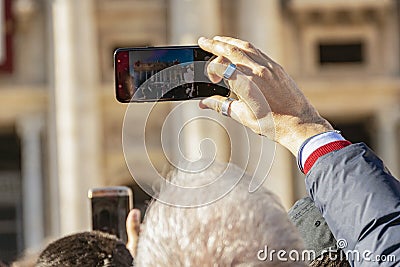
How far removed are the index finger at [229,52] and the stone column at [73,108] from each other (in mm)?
12842

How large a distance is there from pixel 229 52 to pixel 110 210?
0.94 metres

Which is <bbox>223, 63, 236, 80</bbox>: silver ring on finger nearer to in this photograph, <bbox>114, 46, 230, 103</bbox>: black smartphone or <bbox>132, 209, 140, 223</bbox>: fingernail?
<bbox>114, 46, 230, 103</bbox>: black smartphone

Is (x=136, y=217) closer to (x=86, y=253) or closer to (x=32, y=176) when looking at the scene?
(x=86, y=253)

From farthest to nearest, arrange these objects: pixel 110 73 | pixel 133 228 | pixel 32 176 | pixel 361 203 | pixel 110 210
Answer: pixel 110 73 → pixel 32 176 → pixel 110 210 → pixel 133 228 → pixel 361 203

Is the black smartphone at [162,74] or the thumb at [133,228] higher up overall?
the black smartphone at [162,74]

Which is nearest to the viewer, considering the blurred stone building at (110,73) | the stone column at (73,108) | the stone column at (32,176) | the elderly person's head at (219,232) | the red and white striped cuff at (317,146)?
the elderly person's head at (219,232)

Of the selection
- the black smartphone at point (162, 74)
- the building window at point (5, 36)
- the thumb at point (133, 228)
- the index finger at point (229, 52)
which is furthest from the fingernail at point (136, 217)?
the building window at point (5, 36)

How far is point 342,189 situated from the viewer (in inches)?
51.4

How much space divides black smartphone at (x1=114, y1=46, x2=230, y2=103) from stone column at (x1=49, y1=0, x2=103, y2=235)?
1266cm

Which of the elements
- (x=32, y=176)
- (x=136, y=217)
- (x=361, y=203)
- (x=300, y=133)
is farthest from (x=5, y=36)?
(x=361, y=203)

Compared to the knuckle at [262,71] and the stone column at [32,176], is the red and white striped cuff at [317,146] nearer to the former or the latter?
the knuckle at [262,71]

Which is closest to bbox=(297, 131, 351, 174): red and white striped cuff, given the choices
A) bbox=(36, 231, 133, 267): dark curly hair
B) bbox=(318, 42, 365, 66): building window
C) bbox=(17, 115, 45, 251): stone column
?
bbox=(36, 231, 133, 267): dark curly hair

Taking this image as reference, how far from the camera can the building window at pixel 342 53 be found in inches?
605

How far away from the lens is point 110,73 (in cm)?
1541
